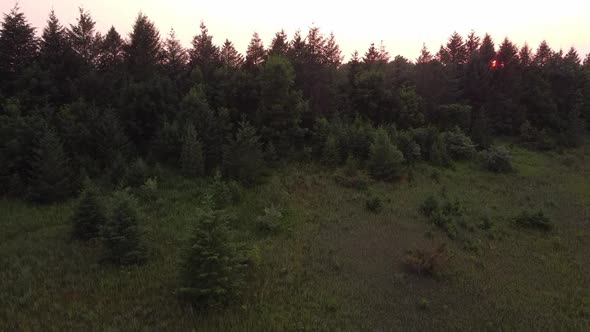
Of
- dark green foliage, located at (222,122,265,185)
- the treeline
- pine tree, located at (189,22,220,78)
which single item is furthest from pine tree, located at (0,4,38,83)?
dark green foliage, located at (222,122,265,185)

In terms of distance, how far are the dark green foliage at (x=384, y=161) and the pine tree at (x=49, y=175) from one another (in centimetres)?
2004

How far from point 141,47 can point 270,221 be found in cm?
2779

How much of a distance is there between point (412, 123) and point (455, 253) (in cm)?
2575

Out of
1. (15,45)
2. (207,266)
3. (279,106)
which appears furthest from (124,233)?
(15,45)

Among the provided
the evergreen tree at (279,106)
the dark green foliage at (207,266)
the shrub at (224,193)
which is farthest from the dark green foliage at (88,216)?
the evergreen tree at (279,106)

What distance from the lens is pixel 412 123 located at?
139ft

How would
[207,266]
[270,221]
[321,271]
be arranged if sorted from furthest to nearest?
[270,221] → [321,271] → [207,266]

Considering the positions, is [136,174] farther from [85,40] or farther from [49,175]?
[85,40]

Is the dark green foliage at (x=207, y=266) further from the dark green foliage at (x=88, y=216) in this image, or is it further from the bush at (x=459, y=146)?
the bush at (x=459, y=146)

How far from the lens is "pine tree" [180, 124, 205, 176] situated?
84.1ft

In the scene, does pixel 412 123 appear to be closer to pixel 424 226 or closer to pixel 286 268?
pixel 424 226

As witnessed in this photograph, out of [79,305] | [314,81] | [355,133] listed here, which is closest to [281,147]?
[355,133]

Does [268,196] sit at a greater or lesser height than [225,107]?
lesser

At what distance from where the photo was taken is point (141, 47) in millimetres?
38812
